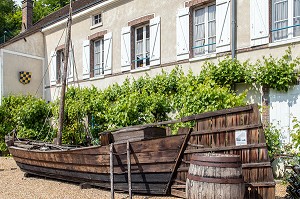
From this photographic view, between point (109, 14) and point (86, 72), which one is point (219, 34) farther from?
point (86, 72)

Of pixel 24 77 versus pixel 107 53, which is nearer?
pixel 107 53

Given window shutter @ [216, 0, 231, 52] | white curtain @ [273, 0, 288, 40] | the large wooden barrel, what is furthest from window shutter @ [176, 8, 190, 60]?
the large wooden barrel

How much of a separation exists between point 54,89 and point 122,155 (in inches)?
449

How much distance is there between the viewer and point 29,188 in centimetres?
758

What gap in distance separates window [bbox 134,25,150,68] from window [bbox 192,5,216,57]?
7.59ft

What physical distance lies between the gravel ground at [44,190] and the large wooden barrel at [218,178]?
188 centimetres

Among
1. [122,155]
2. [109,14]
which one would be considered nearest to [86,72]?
[109,14]

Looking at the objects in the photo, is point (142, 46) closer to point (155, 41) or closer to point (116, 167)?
point (155, 41)

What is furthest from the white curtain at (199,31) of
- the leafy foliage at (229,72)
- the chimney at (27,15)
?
the chimney at (27,15)

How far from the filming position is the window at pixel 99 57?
47.2 ft

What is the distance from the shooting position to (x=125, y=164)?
249 inches

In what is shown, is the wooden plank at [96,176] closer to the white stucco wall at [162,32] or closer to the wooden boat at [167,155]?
the wooden boat at [167,155]

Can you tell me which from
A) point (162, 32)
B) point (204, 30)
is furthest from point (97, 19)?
point (204, 30)

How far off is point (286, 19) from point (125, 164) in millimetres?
5503
